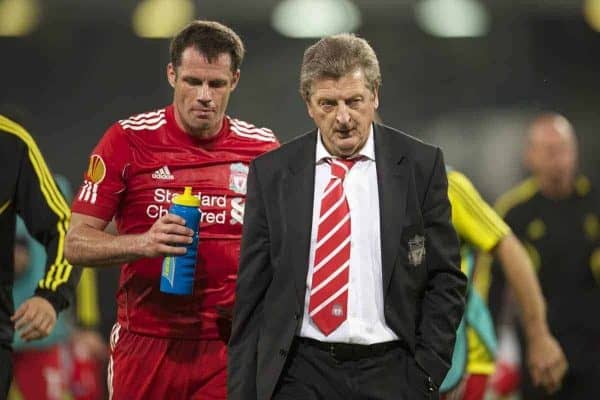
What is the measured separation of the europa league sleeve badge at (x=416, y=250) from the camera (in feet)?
9.18

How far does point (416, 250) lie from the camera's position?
281 cm

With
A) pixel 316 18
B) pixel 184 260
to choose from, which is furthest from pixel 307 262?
pixel 316 18

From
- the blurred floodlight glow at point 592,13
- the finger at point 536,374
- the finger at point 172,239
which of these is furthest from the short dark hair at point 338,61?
the finger at point 536,374

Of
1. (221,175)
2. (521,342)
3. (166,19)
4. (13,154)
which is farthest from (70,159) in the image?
(521,342)

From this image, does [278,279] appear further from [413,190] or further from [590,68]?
[590,68]

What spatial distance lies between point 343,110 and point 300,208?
278 mm

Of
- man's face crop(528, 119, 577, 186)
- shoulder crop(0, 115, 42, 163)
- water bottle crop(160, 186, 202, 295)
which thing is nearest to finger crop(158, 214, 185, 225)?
water bottle crop(160, 186, 202, 295)

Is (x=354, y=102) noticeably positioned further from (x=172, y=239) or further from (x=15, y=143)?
(x=15, y=143)

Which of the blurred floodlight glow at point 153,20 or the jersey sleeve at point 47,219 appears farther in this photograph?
the blurred floodlight glow at point 153,20

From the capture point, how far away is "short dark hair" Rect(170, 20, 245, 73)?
137 inches

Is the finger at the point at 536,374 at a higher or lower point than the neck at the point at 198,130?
lower

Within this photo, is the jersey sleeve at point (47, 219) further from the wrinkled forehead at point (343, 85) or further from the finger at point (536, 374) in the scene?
the finger at point (536, 374)

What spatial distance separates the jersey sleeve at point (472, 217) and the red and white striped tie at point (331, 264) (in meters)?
1.72

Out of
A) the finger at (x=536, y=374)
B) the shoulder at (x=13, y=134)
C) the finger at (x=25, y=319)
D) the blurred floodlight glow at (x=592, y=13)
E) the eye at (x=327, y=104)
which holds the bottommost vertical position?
the finger at (x=536, y=374)
